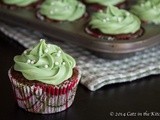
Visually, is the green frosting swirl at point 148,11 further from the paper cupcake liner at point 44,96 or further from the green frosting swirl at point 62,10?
the paper cupcake liner at point 44,96

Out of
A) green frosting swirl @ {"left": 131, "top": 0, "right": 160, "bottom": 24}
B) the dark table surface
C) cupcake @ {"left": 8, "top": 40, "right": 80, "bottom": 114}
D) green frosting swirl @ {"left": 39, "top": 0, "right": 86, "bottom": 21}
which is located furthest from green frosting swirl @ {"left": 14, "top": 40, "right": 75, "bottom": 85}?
green frosting swirl @ {"left": 131, "top": 0, "right": 160, "bottom": 24}

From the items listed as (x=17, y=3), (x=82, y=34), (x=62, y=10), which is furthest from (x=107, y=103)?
(x=17, y=3)

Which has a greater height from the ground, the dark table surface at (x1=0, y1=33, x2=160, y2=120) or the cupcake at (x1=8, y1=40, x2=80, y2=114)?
the cupcake at (x1=8, y1=40, x2=80, y2=114)

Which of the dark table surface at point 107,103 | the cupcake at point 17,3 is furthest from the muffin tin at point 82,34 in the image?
the dark table surface at point 107,103

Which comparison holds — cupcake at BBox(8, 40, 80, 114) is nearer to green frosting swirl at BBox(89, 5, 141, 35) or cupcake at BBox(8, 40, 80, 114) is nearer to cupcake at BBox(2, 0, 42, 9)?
green frosting swirl at BBox(89, 5, 141, 35)

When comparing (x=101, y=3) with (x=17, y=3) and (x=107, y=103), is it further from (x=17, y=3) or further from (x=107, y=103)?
(x=107, y=103)

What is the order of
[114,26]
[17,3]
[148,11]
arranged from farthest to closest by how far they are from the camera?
[17,3]
[148,11]
[114,26]
